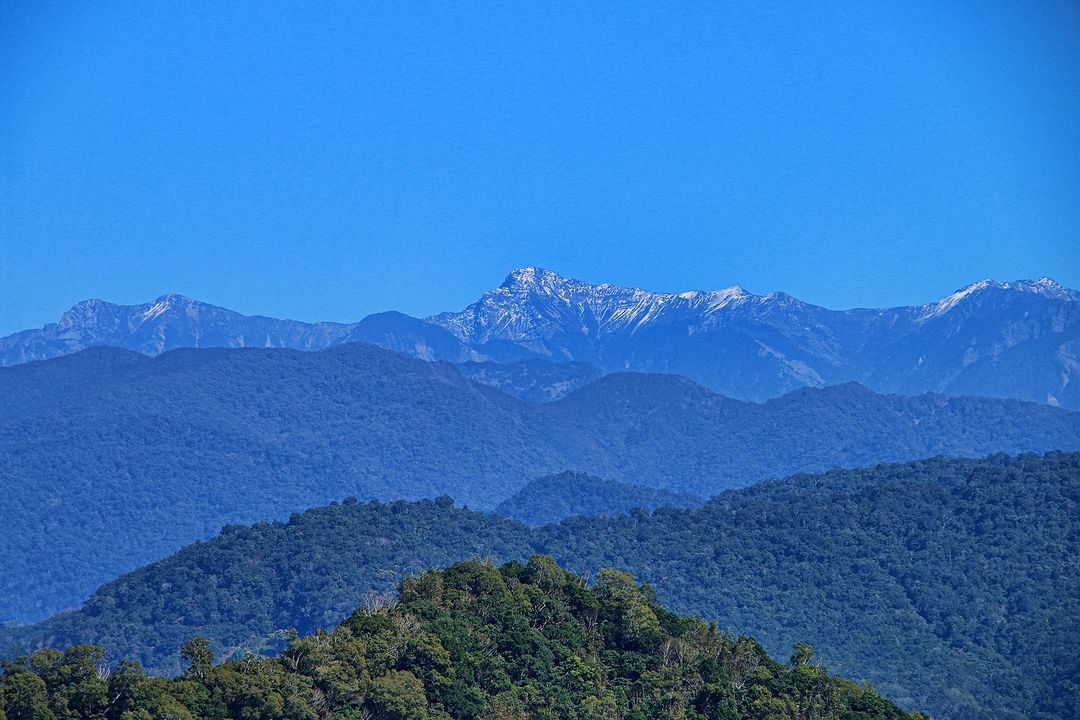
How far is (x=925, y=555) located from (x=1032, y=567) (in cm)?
1462

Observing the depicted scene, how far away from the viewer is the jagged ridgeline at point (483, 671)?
2940 inches

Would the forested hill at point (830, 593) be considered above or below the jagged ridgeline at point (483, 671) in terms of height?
above

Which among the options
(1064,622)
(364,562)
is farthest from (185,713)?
(364,562)

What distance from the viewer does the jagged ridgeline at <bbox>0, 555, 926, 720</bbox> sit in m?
74.7

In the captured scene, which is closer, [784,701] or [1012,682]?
[784,701]

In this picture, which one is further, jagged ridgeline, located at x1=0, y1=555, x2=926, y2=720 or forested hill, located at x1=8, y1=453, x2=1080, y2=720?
forested hill, located at x1=8, y1=453, x2=1080, y2=720

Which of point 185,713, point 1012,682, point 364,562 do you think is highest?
point 364,562

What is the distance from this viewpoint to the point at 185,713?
2884 inches

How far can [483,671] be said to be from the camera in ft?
293

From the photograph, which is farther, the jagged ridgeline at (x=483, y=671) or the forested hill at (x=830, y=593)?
the forested hill at (x=830, y=593)

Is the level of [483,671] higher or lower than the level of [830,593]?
lower

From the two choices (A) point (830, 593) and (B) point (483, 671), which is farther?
(A) point (830, 593)

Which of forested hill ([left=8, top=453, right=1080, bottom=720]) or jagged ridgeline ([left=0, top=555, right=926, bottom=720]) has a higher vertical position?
forested hill ([left=8, top=453, right=1080, bottom=720])

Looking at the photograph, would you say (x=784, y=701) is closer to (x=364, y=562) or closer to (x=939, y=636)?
(x=939, y=636)
